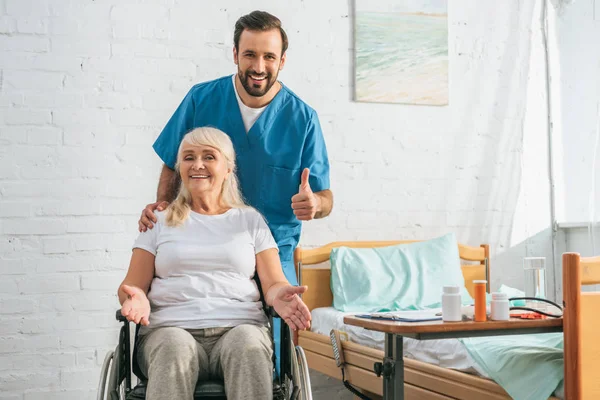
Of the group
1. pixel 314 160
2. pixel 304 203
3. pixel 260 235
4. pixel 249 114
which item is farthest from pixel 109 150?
pixel 304 203

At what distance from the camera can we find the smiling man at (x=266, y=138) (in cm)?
261

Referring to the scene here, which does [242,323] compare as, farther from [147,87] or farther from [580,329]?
[147,87]

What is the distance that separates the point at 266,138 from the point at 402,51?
156 centimetres

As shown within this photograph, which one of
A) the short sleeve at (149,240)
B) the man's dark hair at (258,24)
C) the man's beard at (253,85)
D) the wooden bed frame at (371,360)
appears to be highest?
the man's dark hair at (258,24)

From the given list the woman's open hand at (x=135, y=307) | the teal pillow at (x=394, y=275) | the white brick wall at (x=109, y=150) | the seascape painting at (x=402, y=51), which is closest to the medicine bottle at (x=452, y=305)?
the woman's open hand at (x=135, y=307)

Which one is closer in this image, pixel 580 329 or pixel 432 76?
pixel 580 329

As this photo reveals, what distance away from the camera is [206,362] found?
7.10 ft

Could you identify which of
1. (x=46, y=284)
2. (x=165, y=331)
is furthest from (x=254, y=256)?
(x=46, y=284)

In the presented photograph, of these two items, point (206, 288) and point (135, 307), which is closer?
point (135, 307)

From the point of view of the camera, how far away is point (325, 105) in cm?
386

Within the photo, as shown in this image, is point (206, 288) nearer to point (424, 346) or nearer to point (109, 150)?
point (424, 346)

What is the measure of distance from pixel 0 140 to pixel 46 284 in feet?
2.09

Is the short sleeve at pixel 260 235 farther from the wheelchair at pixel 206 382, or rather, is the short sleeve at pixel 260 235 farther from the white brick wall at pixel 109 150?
the white brick wall at pixel 109 150

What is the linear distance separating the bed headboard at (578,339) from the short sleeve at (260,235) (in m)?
0.86
